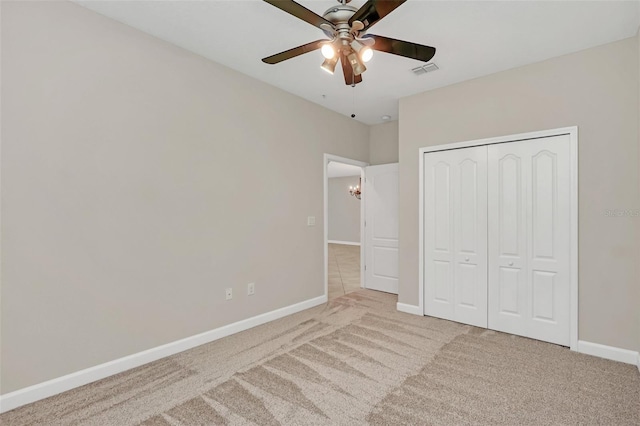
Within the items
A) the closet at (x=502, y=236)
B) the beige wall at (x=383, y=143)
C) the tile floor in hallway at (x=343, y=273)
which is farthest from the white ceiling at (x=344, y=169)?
the closet at (x=502, y=236)

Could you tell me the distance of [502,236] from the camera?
339 centimetres

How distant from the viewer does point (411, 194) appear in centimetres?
405

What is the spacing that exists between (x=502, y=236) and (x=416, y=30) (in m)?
2.25

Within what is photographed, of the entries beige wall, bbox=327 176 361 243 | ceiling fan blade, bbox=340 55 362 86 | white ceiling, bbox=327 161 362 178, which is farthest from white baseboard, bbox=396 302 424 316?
beige wall, bbox=327 176 361 243

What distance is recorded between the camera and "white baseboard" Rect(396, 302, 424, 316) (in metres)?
3.96

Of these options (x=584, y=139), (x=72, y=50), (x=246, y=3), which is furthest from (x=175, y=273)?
(x=584, y=139)

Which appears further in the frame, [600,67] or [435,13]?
[600,67]

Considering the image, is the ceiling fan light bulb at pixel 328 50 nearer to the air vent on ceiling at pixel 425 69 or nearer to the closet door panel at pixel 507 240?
the air vent on ceiling at pixel 425 69

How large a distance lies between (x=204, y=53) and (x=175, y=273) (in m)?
2.10

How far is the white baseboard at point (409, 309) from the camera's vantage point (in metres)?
3.96

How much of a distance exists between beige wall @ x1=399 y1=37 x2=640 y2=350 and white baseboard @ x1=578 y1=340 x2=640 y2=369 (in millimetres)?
44

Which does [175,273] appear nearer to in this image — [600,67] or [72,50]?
[72,50]

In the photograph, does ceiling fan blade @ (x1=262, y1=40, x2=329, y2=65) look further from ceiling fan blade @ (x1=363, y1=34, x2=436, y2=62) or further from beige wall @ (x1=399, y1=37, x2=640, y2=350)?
beige wall @ (x1=399, y1=37, x2=640, y2=350)

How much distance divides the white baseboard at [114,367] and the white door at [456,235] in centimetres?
206
